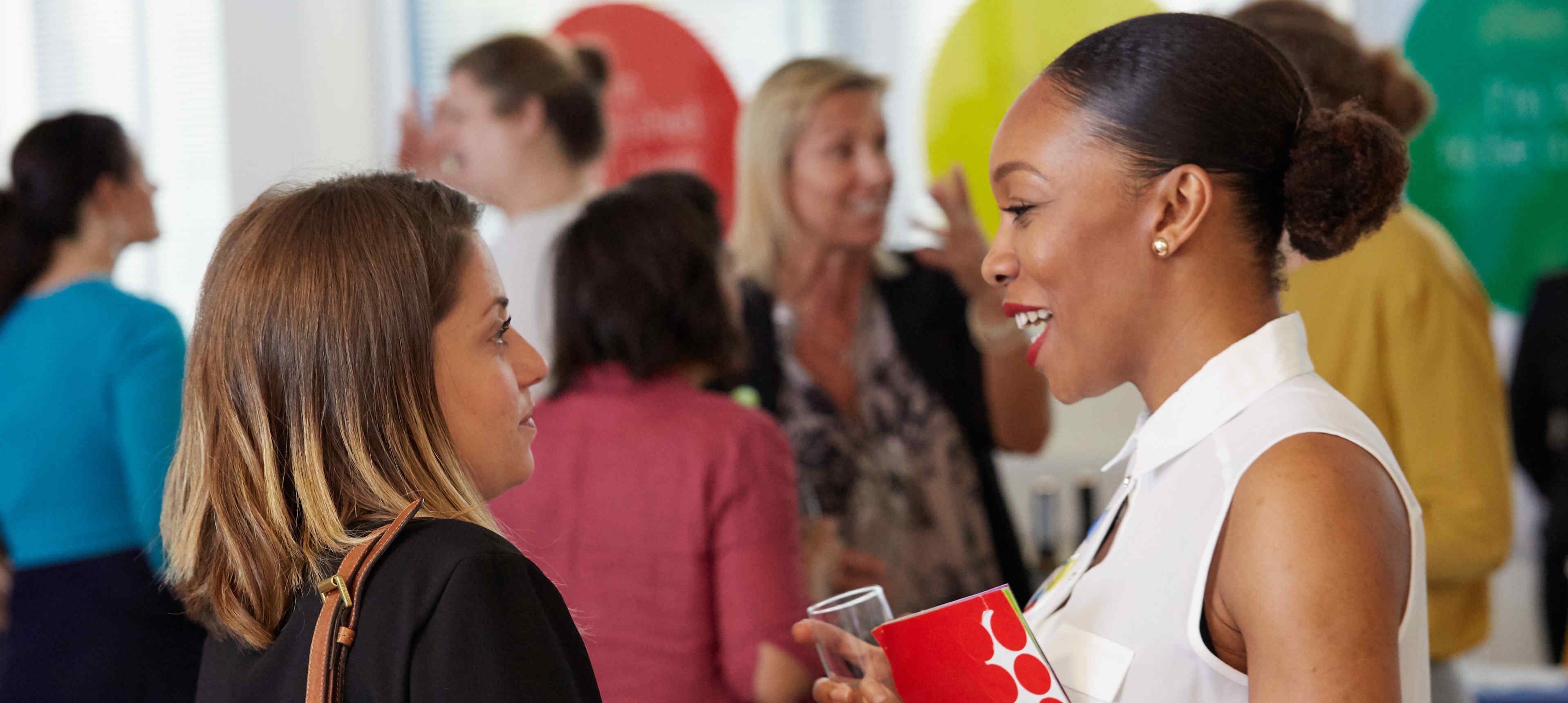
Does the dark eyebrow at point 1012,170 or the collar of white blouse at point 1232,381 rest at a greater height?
the dark eyebrow at point 1012,170

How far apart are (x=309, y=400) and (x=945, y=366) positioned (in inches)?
65.0

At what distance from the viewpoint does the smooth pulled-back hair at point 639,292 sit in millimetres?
1808

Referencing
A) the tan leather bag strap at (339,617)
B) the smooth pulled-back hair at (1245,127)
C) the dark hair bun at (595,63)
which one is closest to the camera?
the tan leather bag strap at (339,617)

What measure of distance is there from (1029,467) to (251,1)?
3221 mm

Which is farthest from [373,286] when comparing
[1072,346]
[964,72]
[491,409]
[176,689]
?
[964,72]

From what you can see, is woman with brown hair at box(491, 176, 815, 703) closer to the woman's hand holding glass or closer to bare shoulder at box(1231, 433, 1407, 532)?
the woman's hand holding glass

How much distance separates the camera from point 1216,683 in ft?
3.26

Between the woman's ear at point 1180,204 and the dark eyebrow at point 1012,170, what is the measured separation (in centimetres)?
10

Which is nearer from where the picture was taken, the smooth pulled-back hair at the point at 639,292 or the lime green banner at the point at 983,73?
the smooth pulled-back hair at the point at 639,292

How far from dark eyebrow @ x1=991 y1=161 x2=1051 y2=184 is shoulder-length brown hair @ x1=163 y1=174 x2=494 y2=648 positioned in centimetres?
51

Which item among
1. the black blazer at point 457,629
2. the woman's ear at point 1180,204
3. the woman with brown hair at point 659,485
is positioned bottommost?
the woman with brown hair at point 659,485

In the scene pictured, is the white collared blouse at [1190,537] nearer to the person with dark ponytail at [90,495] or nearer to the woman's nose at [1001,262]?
the woman's nose at [1001,262]

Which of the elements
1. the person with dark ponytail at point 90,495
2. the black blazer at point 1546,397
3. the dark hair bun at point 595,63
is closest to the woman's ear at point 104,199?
the person with dark ponytail at point 90,495

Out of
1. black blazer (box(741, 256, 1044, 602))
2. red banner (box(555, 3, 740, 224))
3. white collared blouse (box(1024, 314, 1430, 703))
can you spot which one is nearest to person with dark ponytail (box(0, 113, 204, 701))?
black blazer (box(741, 256, 1044, 602))
